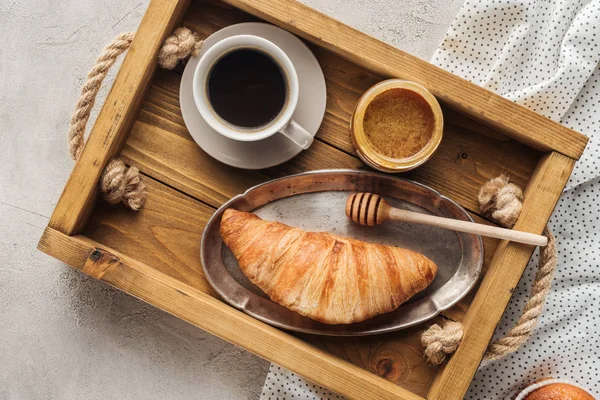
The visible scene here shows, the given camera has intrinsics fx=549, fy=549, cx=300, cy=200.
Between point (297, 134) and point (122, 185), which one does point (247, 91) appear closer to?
point (297, 134)

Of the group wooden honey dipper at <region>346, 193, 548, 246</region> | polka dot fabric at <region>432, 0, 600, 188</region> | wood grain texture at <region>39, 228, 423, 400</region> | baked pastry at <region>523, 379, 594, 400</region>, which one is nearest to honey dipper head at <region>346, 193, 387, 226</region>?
wooden honey dipper at <region>346, 193, 548, 246</region>

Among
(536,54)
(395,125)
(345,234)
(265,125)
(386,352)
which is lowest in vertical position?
(386,352)

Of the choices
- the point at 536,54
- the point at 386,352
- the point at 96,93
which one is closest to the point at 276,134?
the point at 96,93

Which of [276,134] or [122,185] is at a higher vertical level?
[276,134]

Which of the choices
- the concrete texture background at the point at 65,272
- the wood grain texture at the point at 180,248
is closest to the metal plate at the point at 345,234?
the wood grain texture at the point at 180,248

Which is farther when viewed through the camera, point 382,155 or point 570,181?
point 570,181

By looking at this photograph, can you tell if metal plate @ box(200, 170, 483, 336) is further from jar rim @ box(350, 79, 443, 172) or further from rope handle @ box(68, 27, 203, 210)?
rope handle @ box(68, 27, 203, 210)

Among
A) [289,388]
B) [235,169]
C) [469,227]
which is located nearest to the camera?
[469,227]

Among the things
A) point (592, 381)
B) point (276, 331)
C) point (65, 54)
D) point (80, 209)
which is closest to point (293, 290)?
point (276, 331)

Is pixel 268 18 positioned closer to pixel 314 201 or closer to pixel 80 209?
pixel 314 201
